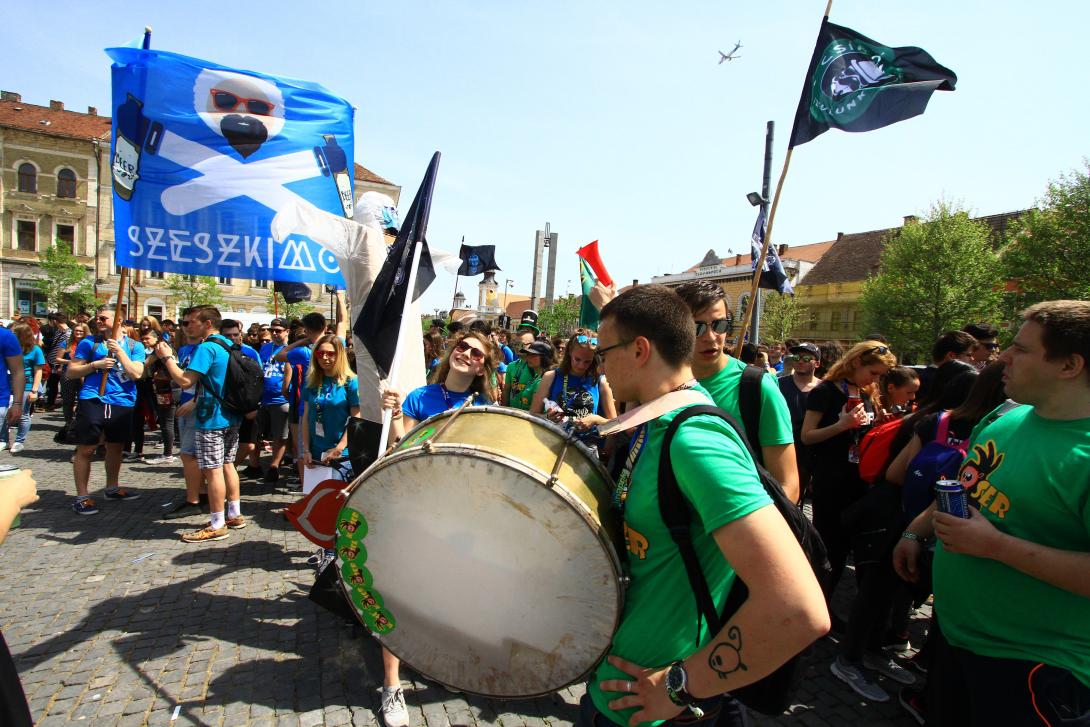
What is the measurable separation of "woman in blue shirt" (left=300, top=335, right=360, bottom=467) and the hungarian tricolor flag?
4630 millimetres

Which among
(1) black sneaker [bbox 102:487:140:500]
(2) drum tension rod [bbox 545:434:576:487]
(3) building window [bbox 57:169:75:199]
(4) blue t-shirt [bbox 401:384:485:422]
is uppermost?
(3) building window [bbox 57:169:75:199]

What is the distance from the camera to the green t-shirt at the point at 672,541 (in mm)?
1262

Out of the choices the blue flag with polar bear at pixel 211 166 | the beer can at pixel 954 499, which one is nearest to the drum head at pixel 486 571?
the beer can at pixel 954 499

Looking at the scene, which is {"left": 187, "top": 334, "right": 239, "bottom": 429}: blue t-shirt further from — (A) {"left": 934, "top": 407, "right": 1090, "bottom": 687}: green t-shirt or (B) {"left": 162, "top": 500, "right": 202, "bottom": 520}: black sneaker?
(A) {"left": 934, "top": 407, "right": 1090, "bottom": 687}: green t-shirt

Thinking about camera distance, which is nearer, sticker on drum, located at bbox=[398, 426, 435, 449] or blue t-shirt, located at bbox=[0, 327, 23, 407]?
sticker on drum, located at bbox=[398, 426, 435, 449]

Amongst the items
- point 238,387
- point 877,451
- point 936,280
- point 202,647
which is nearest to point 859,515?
point 877,451

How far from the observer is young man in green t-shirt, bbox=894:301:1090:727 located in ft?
5.68

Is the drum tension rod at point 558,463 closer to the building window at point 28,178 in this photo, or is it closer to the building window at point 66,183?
the building window at point 66,183

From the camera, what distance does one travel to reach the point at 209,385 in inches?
219

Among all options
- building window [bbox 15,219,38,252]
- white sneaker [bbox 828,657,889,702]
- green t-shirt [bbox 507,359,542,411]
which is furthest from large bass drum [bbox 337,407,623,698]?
building window [bbox 15,219,38,252]

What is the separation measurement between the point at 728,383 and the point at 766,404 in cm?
24

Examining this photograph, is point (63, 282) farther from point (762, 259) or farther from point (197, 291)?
point (762, 259)

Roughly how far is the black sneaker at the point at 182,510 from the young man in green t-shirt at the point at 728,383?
5.93 metres

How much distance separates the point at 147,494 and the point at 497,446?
730 centimetres
